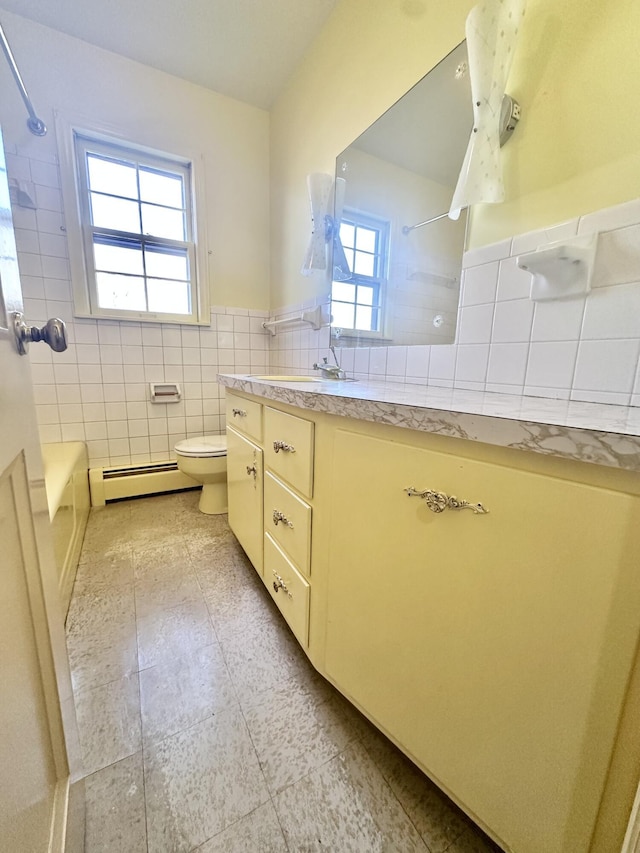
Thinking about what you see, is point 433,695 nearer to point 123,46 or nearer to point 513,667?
point 513,667

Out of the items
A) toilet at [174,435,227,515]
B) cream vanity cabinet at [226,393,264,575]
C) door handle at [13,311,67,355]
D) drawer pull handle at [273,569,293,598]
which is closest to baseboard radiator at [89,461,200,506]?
toilet at [174,435,227,515]

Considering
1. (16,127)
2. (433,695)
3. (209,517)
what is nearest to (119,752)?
(433,695)

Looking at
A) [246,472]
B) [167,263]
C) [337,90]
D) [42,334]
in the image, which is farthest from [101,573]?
[337,90]

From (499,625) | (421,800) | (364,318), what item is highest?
(364,318)

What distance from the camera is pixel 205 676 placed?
95cm

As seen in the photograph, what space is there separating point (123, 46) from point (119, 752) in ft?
9.74

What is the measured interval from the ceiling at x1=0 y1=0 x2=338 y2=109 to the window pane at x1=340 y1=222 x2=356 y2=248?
3.21 feet

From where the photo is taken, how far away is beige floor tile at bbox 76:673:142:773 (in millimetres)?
753

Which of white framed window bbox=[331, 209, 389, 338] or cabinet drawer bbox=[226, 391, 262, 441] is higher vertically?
white framed window bbox=[331, 209, 389, 338]

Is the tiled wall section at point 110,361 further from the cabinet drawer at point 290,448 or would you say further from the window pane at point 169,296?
the cabinet drawer at point 290,448

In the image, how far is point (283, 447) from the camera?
0.92 m

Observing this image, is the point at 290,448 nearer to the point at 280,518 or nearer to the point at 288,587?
the point at 280,518

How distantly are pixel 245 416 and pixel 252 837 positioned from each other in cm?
103

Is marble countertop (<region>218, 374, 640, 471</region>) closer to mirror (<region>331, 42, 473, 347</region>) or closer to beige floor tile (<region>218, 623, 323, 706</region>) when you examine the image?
mirror (<region>331, 42, 473, 347</region>)
